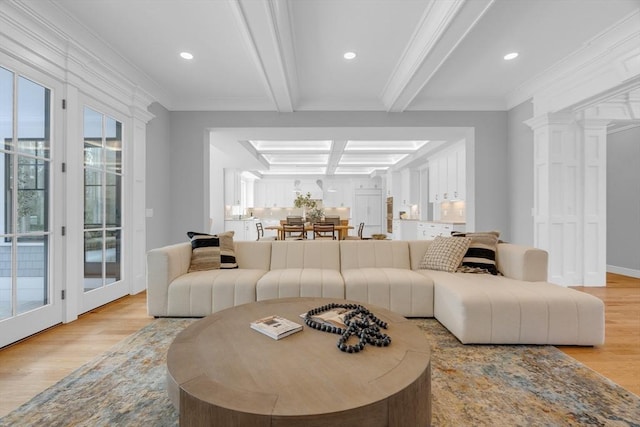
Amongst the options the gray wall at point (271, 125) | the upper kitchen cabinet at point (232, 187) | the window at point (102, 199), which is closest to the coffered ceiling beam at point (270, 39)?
the gray wall at point (271, 125)

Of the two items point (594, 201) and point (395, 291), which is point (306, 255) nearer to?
point (395, 291)

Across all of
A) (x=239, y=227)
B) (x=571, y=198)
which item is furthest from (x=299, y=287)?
(x=239, y=227)

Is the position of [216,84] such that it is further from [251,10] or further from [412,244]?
[412,244]

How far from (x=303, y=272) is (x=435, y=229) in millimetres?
4797

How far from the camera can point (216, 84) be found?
4293 mm

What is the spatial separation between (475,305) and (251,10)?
294 centimetres

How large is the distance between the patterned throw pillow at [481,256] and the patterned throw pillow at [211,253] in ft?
8.10

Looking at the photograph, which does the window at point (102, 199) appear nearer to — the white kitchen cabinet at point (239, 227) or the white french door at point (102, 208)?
the white french door at point (102, 208)

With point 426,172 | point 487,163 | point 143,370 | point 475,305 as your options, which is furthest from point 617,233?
point 143,370

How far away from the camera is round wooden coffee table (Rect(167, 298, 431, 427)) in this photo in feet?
3.22

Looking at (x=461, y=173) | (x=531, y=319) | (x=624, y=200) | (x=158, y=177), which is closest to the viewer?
(x=531, y=319)

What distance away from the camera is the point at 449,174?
23.2 feet

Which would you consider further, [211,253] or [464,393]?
[211,253]

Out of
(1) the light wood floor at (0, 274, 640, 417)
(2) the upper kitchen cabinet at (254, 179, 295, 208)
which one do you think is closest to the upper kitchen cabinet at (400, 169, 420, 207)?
(2) the upper kitchen cabinet at (254, 179, 295, 208)
